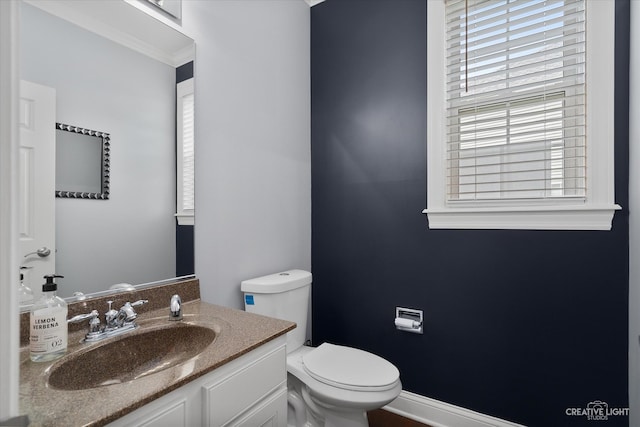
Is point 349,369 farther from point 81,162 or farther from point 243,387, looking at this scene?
point 81,162

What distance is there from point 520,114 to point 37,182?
6.49 feet

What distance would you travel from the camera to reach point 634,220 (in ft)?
4.21

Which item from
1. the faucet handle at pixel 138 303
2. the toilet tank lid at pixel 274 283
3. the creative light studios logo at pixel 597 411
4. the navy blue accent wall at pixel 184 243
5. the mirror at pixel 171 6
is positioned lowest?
the creative light studios logo at pixel 597 411

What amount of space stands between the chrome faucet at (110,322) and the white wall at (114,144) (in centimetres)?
13

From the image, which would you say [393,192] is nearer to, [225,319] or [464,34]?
[464,34]

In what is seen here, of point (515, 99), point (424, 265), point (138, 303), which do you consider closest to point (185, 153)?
point (138, 303)

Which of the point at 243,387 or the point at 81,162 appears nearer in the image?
the point at 243,387

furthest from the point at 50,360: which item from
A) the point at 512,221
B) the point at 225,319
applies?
the point at 512,221

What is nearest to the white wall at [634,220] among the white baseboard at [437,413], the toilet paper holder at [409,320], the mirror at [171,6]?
the white baseboard at [437,413]

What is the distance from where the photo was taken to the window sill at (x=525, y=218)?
1383 millimetres

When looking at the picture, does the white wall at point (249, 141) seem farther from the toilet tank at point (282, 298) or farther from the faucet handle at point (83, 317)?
the faucet handle at point (83, 317)

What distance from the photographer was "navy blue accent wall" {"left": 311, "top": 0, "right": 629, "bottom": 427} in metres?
1.41

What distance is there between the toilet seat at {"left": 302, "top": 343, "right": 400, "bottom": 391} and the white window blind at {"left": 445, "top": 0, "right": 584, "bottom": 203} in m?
0.93

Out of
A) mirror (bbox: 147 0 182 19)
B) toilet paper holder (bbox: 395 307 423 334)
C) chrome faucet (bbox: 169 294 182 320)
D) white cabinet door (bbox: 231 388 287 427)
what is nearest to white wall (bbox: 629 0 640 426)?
toilet paper holder (bbox: 395 307 423 334)
